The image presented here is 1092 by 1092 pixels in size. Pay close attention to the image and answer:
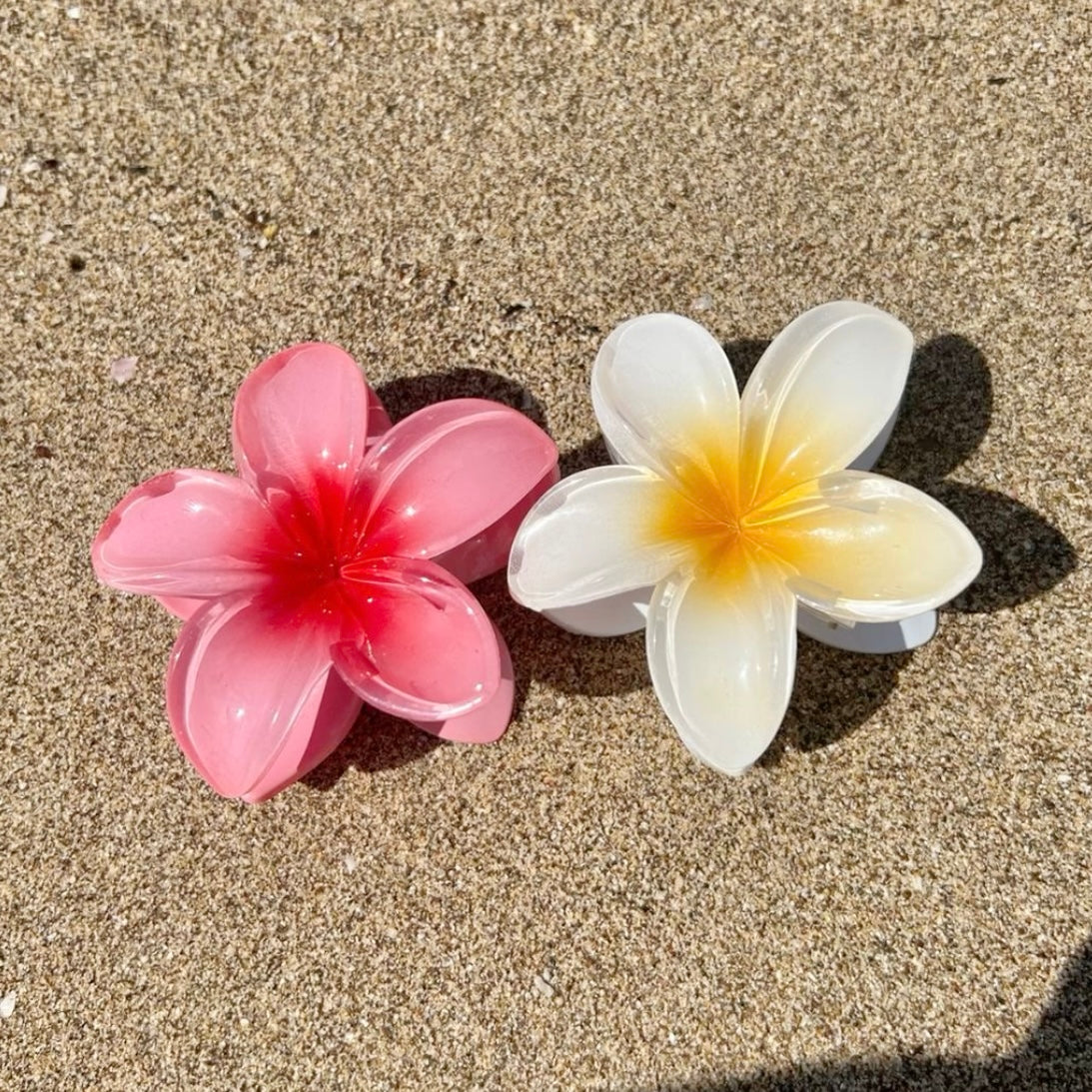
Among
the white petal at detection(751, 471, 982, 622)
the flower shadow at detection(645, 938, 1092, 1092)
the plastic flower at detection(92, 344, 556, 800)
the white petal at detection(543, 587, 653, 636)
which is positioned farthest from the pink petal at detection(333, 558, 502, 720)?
the flower shadow at detection(645, 938, 1092, 1092)

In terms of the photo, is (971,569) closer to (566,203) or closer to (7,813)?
(566,203)

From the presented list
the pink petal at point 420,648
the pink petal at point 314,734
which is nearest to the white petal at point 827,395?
the pink petal at point 420,648

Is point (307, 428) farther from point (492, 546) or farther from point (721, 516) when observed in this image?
point (721, 516)

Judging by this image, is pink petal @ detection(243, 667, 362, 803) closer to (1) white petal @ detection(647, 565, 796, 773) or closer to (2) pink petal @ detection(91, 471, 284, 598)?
(2) pink petal @ detection(91, 471, 284, 598)

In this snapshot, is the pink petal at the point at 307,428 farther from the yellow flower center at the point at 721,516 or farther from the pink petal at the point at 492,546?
the yellow flower center at the point at 721,516

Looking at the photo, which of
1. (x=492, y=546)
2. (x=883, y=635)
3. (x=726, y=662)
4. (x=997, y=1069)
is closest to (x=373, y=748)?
(x=492, y=546)
